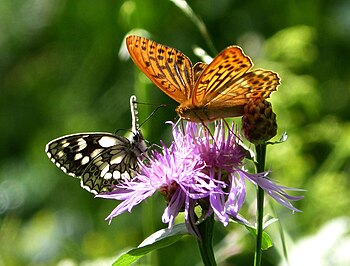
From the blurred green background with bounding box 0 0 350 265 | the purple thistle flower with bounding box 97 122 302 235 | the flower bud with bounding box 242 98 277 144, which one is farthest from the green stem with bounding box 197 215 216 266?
the blurred green background with bounding box 0 0 350 265

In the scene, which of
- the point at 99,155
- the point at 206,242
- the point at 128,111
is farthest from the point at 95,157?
the point at 128,111

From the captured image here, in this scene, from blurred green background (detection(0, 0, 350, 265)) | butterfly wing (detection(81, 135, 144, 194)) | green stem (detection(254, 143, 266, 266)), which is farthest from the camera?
blurred green background (detection(0, 0, 350, 265))

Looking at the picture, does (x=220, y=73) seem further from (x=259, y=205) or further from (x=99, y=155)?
(x=99, y=155)

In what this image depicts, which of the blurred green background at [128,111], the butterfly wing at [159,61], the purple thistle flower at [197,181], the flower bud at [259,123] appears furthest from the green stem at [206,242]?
the blurred green background at [128,111]

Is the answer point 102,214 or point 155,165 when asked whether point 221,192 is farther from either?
point 102,214

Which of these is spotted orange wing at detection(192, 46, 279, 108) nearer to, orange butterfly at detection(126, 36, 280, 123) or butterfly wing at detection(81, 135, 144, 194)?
orange butterfly at detection(126, 36, 280, 123)

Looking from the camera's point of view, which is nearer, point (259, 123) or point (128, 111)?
point (259, 123)

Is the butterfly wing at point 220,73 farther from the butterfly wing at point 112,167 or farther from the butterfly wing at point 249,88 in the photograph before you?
the butterfly wing at point 112,167
